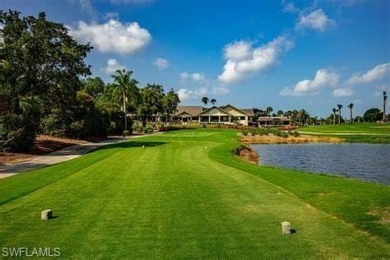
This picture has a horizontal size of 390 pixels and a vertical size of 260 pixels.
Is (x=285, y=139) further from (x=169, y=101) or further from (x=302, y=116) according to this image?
(x=302, y=116)

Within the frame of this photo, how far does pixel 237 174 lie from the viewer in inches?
770

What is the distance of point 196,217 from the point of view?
431 inches

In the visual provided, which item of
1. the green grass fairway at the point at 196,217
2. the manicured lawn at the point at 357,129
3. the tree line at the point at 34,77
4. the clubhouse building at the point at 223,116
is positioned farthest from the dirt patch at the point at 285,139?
the clubhouse building at the point at 223,116

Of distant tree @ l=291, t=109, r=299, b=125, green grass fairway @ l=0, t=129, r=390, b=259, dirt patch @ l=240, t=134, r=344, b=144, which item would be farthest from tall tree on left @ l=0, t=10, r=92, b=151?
distant tree @ l=291, t=109, r=299, b=125

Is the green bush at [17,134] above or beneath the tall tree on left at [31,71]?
beneath

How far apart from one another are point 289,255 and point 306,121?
197762 mm

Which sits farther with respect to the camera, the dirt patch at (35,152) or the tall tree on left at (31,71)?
the tall tree on left at (31,71)

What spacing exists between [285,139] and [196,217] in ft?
204

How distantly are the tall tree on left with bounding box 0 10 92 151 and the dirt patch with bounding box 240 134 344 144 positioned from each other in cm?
3465

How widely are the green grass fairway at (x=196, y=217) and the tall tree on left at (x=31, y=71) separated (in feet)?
52.7

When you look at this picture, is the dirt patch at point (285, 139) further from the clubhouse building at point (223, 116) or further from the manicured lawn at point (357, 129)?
the clubhouse building at point (223, 116)

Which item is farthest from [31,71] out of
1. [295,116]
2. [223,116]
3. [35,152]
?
[295,116]

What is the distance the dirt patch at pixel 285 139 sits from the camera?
67.9 metres

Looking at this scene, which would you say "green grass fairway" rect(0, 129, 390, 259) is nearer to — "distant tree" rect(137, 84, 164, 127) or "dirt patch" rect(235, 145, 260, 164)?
"dirt patch" rect(235, 145, 260, 164)
